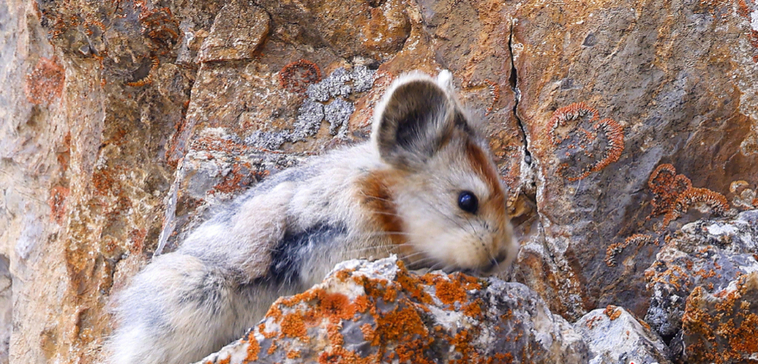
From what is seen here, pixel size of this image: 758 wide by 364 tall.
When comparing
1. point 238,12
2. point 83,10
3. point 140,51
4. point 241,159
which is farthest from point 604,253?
point 83,10

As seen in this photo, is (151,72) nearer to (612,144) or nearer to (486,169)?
(486,169)

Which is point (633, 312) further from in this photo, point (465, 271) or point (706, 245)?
point (465, 271)

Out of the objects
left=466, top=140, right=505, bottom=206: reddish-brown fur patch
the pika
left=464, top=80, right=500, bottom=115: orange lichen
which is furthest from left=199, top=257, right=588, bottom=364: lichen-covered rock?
left=464, top=80, right=500, bottom=115: orange lichen

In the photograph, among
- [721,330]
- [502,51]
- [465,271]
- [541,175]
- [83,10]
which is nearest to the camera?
[721,330]

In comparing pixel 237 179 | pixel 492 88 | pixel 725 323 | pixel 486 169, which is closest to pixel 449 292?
pixel 486 169

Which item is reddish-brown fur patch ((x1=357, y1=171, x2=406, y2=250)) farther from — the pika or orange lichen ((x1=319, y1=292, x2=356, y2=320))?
orange lichen ((x1=319, y1=292, x2=356, y2=320))

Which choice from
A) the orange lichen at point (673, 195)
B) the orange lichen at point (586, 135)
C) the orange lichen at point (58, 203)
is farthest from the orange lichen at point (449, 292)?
the orange lichen at point (58, 203)
